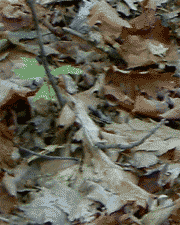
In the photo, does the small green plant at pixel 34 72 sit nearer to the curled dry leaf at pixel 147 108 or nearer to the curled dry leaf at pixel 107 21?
the curled dry leaf at pixel 147 108

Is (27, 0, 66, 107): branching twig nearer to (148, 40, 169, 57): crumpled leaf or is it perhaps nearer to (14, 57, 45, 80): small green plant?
(14, 57, 45, 80): small green plant

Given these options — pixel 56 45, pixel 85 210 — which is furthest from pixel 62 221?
pixel 56 45

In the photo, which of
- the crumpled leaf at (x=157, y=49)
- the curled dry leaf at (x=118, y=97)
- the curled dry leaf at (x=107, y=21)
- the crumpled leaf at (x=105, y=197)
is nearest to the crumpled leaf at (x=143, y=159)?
the crumpled leaf at (x=105, y=197)

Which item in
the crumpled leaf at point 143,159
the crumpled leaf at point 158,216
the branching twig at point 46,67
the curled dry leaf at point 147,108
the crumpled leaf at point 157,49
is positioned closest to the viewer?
the crumpled leaf at point 158,216

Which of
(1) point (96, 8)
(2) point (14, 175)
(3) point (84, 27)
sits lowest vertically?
(2) point (14, 175)

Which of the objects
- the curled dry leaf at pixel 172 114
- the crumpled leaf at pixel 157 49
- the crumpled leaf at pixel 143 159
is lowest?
the crumpled leaf at pixel 143 159

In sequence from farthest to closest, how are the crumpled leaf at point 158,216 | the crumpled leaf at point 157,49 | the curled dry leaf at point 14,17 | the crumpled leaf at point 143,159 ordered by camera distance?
the curled dry leaf at point 14,17 < the crumpled leaf at point 157,49 < the crumpled leaf at point 143,159 < the crumpled leaf at point 158,216

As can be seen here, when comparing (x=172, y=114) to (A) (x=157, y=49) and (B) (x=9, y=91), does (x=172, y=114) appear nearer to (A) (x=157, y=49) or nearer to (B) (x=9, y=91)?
(A) (x=157, y=49)

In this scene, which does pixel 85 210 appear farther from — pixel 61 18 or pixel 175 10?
pixel 175 10
